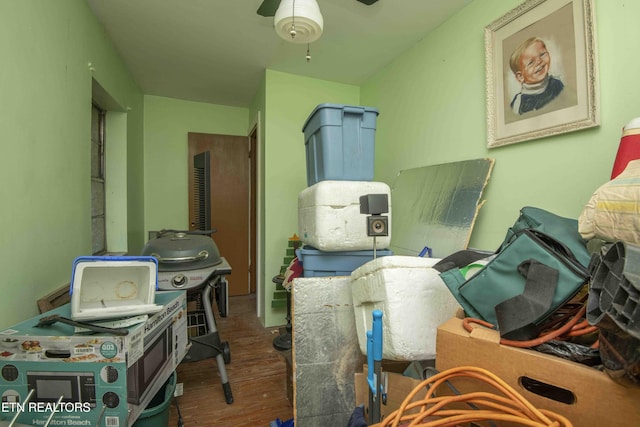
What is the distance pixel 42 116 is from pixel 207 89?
227cm

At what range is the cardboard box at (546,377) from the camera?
629 mm

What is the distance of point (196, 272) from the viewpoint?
1727 mm

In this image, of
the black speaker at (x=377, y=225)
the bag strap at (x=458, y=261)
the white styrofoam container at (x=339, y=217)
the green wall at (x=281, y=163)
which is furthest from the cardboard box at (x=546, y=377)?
the green wall at (x=281, y=163)

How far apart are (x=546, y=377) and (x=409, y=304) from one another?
422mm

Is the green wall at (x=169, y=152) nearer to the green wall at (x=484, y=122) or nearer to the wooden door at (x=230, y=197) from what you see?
the wooden door at (x=230, y=197)

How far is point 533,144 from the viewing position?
1601mm

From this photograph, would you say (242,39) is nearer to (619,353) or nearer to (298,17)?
(298,17)

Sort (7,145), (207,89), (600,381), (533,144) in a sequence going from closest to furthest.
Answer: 1. (600,381)
2. (7,145)
3. (533,144)
4. (207,89)

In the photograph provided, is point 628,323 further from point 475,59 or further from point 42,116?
point 42,116

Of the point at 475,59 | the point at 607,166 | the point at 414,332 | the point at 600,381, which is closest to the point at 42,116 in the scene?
the point at 414,332

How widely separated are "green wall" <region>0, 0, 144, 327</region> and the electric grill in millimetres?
453

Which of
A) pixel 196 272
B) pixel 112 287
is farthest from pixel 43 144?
pixel 196 272

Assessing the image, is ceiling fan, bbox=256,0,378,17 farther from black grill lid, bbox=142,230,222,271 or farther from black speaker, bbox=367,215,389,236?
black grill lid, bbox=142,230,222,271

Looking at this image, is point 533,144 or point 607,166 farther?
point 533,144
